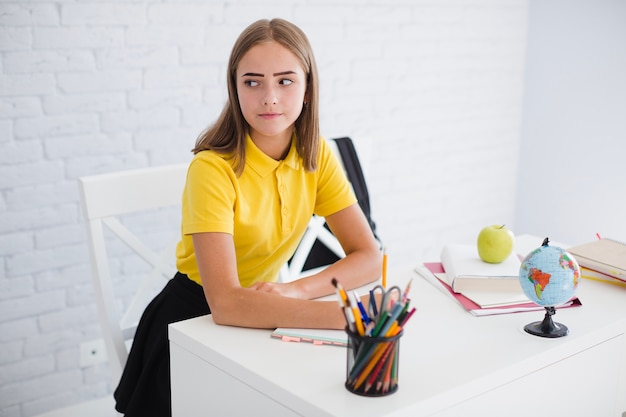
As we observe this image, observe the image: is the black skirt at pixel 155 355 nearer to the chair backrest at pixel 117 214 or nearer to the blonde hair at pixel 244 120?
the chair backrest at pixel 117 214

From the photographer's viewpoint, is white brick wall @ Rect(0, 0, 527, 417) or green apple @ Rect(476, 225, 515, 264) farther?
white brick wall @ Rect(0, 0, 527, 417)

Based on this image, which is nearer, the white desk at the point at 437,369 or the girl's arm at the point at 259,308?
the white desk at the point at 437,369

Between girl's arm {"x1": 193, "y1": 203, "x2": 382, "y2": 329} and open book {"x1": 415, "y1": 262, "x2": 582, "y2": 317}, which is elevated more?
girl's arm {"x1": 193, "y1": 203, "x2": 382, "y2": 329}

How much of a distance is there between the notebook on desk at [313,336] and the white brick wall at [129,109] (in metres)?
1.11

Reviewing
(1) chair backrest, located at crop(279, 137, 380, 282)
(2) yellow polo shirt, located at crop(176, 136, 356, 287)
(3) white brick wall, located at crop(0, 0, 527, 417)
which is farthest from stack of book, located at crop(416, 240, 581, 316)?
(3) white brick wall, located at crop(0, 0, 527, 417)


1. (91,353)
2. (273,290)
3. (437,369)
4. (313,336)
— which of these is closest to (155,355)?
(273,290)

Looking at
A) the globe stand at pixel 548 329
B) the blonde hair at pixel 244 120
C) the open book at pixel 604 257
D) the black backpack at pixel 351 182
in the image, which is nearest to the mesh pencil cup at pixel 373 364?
the globe stand at pixel 548 329

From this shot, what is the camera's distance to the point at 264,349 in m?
1.31

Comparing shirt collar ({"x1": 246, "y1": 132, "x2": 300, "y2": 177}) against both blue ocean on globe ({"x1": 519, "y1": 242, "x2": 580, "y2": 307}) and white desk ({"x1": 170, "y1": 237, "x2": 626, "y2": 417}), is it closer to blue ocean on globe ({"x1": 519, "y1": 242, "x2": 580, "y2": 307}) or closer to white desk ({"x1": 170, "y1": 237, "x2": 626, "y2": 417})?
white desk ({"x1": 170, "y1": 237, "x2": 626, "y2": 417})

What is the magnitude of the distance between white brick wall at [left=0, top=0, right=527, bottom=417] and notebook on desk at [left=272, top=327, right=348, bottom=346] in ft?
3.64

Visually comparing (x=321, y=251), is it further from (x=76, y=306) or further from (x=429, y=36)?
(x=429, y=36)

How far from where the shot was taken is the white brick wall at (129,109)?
7.13 feet

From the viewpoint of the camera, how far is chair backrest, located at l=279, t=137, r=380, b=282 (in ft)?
7.24

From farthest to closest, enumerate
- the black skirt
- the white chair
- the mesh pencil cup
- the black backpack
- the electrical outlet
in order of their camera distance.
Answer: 1. the electrical outlet
2. the black backpack
3. the white chair
4. the black skirt
5. the mesh pencil cup
